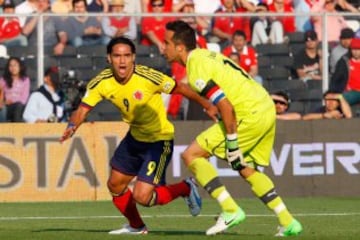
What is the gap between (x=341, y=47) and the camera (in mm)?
22016

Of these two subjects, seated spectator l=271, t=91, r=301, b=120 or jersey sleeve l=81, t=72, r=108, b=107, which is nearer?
jersey sleeve l=81, t=72, r=108, b=107

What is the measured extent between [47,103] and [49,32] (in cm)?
117

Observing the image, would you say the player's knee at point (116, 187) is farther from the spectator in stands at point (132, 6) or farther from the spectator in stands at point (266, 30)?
the spectator in stands at point (132, 6)

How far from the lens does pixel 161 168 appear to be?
1402 cm

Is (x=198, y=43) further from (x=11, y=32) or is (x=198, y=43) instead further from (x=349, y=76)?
(x=11, y=32)

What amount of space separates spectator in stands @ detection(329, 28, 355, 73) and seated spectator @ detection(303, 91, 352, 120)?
616 mm

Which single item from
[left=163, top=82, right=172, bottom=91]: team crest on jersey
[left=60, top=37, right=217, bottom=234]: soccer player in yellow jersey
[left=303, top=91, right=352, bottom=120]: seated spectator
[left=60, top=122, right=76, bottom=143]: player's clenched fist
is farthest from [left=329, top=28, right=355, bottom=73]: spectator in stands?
[left=60, top=122, right=76, bottom=143]: player's clenched fist

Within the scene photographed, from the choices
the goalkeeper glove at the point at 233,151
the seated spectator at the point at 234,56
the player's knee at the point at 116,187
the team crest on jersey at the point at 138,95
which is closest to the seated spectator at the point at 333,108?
the seated spectator at the point at 234,56

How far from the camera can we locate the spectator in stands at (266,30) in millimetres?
21891

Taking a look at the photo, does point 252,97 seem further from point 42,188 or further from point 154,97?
point 42,188

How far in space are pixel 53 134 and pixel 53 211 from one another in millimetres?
2365

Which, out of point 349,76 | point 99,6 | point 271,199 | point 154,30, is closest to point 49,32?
point 154,30

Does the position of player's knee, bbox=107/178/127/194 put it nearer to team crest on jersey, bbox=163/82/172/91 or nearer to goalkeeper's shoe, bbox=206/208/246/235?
team crest on jersey, bbox=163/82/172/91

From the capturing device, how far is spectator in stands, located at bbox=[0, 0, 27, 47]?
822 inches
